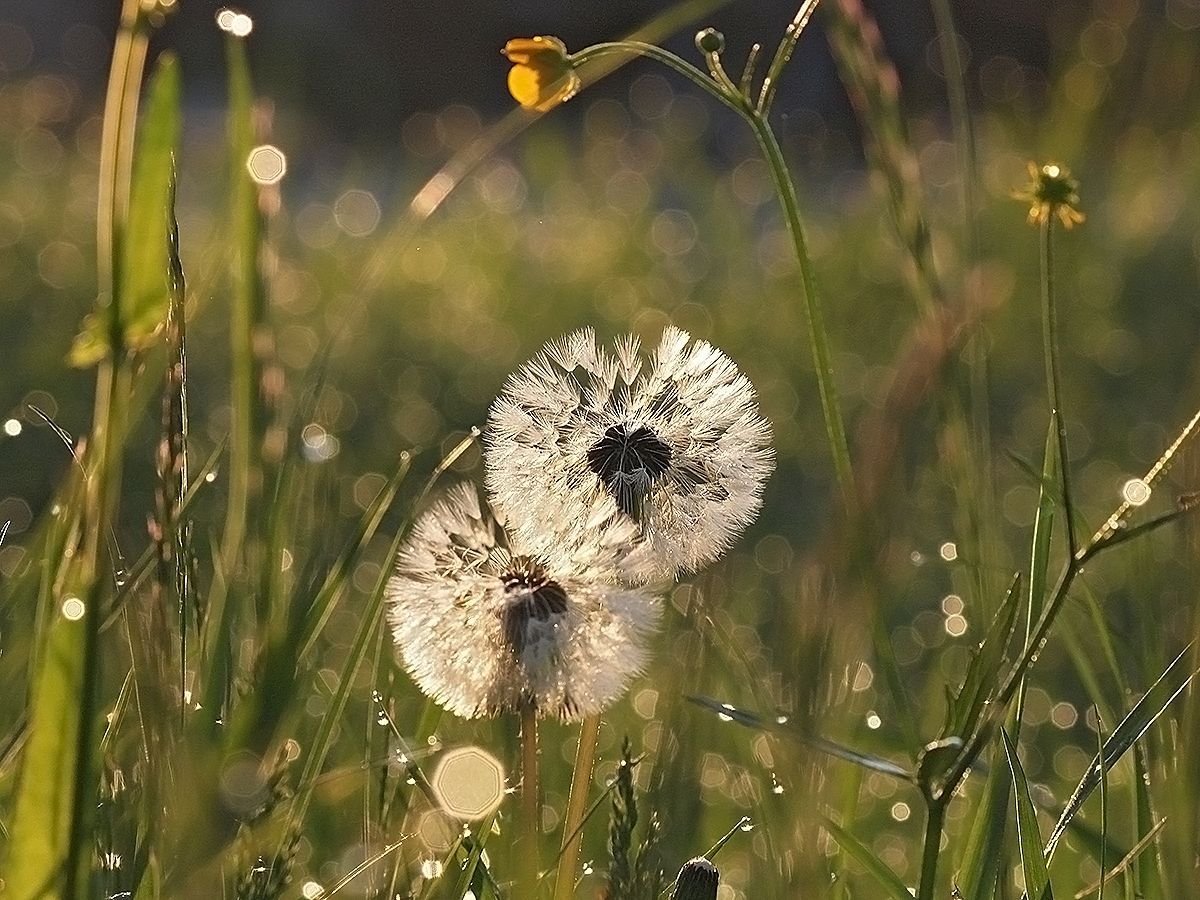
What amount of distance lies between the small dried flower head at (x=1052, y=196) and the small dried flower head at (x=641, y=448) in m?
0.22

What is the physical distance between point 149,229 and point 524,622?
0.36 m

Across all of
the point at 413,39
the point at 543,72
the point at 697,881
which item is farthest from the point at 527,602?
the point at 413,39

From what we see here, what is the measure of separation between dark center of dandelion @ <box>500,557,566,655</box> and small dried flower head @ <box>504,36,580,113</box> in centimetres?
30

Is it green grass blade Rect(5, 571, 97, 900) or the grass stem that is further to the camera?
the grass stem

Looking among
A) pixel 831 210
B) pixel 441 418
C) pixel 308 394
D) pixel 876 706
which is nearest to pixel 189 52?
pixel 831 210

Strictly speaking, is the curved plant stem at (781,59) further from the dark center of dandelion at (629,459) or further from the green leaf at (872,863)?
the green leaf at (872,863)

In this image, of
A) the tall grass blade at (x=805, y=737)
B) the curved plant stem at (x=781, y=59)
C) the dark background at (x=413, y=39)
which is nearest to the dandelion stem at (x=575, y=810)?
the tall grass blade at (x=805, y=737)

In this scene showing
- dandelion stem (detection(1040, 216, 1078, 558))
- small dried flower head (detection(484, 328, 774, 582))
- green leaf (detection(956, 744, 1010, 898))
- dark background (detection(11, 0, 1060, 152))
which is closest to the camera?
dandelion stem (detection(1040, 216, 1078, 558))

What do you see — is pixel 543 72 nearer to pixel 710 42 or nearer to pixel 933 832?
pixel 710 42

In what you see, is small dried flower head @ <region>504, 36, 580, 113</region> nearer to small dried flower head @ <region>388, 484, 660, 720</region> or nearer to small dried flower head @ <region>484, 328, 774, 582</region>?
small dried flower head @ <region>484, 328, 774, 582</region>

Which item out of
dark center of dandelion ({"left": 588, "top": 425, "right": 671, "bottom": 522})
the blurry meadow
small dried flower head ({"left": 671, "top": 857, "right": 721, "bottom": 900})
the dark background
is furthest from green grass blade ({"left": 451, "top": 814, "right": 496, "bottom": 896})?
the dark background

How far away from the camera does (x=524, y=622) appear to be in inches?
42.7

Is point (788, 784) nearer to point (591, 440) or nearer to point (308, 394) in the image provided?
point (591, 440)

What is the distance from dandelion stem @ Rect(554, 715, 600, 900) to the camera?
102 cm
